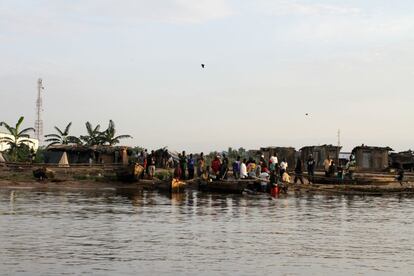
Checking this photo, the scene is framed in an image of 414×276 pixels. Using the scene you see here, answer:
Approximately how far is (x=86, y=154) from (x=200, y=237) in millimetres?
35404

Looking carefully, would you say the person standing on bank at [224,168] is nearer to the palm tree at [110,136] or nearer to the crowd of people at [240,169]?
the crowd of people at [240,169]

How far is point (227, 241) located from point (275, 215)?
21.9ft

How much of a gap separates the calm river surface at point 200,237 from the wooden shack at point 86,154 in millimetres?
21685

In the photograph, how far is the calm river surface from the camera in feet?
41.8

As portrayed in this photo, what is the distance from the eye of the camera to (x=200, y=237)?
16797mm

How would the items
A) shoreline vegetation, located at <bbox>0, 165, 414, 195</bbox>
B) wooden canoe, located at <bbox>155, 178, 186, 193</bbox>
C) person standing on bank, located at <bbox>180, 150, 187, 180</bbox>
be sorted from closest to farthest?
1. wooden canoe, located at <bbox>155, 178, 186, 193</bbox>
2. shoreline vegetation, located at <bbox>0, 165, 414, 195</bbox>
3. person standing on bank, located at <bbox>180, 150, 187, 180</bbox>

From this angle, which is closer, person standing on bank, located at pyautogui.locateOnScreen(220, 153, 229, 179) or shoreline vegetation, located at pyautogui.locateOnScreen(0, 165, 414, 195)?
person standing on bank, located at pyautogui.locateOnScreen(220, 153, 229, 179)

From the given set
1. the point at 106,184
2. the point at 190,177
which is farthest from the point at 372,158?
the point at 106,184

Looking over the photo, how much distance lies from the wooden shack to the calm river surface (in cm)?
2168

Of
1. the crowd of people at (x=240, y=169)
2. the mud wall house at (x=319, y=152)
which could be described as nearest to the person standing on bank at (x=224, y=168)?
the crowd of people at (x=240, y=169)

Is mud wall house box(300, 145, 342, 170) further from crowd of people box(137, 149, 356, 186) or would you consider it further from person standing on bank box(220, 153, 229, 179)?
person standing on bank box(220, 153, 229, 179)

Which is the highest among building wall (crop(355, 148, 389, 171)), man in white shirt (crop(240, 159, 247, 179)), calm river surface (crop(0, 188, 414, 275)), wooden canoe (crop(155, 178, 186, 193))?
building wall (crop(355, 148, 389, 171))

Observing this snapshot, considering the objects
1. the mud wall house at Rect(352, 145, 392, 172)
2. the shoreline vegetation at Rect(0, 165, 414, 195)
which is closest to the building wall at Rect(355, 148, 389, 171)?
the mud wall house at Rect(352, 145, 392, 172)

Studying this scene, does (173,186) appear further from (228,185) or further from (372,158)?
(372,158)
